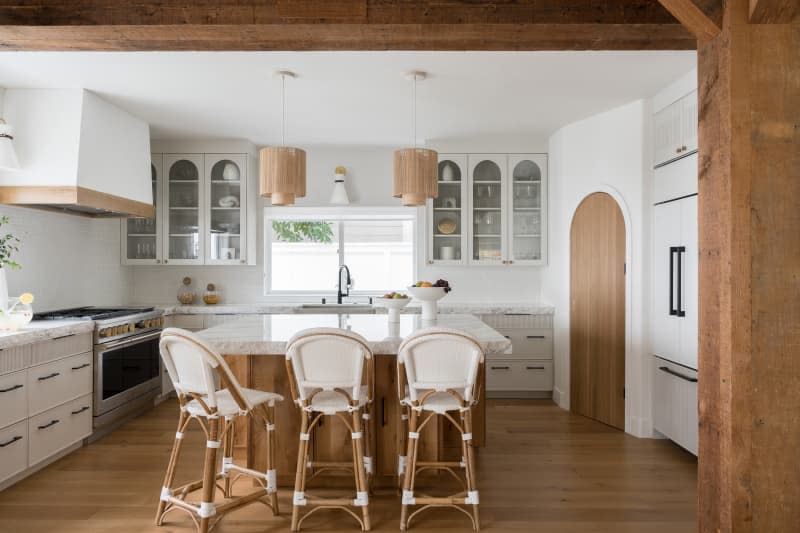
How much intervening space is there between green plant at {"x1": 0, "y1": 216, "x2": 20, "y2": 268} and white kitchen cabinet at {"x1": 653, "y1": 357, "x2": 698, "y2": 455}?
4409 millimetres

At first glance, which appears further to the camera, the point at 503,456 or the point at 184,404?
the point at 503,456

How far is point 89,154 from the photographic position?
3.94 metres

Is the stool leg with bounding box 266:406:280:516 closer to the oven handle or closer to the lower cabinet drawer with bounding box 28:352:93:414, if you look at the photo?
the lower cabinet drawer with bounding box 28:352:93:414

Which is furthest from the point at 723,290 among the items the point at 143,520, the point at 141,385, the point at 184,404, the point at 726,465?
the point at 141,385

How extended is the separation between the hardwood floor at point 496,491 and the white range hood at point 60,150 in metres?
1.82

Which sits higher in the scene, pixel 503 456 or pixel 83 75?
pixel 83 75

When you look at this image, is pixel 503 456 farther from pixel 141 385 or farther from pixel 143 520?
pixel 141 385

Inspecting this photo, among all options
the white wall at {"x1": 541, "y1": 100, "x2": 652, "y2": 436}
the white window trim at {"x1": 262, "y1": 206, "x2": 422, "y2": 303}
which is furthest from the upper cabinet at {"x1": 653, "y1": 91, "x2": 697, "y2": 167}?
the white window trim at {"x1": 262, "y1": 206, "x2": 422, "y2": 303}

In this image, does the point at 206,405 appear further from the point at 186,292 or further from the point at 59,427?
the point at 186,292

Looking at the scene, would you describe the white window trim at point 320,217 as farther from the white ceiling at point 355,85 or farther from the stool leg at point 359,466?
the stool leg at point 359,466

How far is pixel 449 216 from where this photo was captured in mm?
5539

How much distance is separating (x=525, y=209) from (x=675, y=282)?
198 centimetres

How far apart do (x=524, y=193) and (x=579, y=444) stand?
2604mm

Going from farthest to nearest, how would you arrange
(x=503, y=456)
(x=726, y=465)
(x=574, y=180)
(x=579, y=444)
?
(x=574, y=180)
(x=579, y=444)
(x=503, y=456)
(x=726, y=465)
